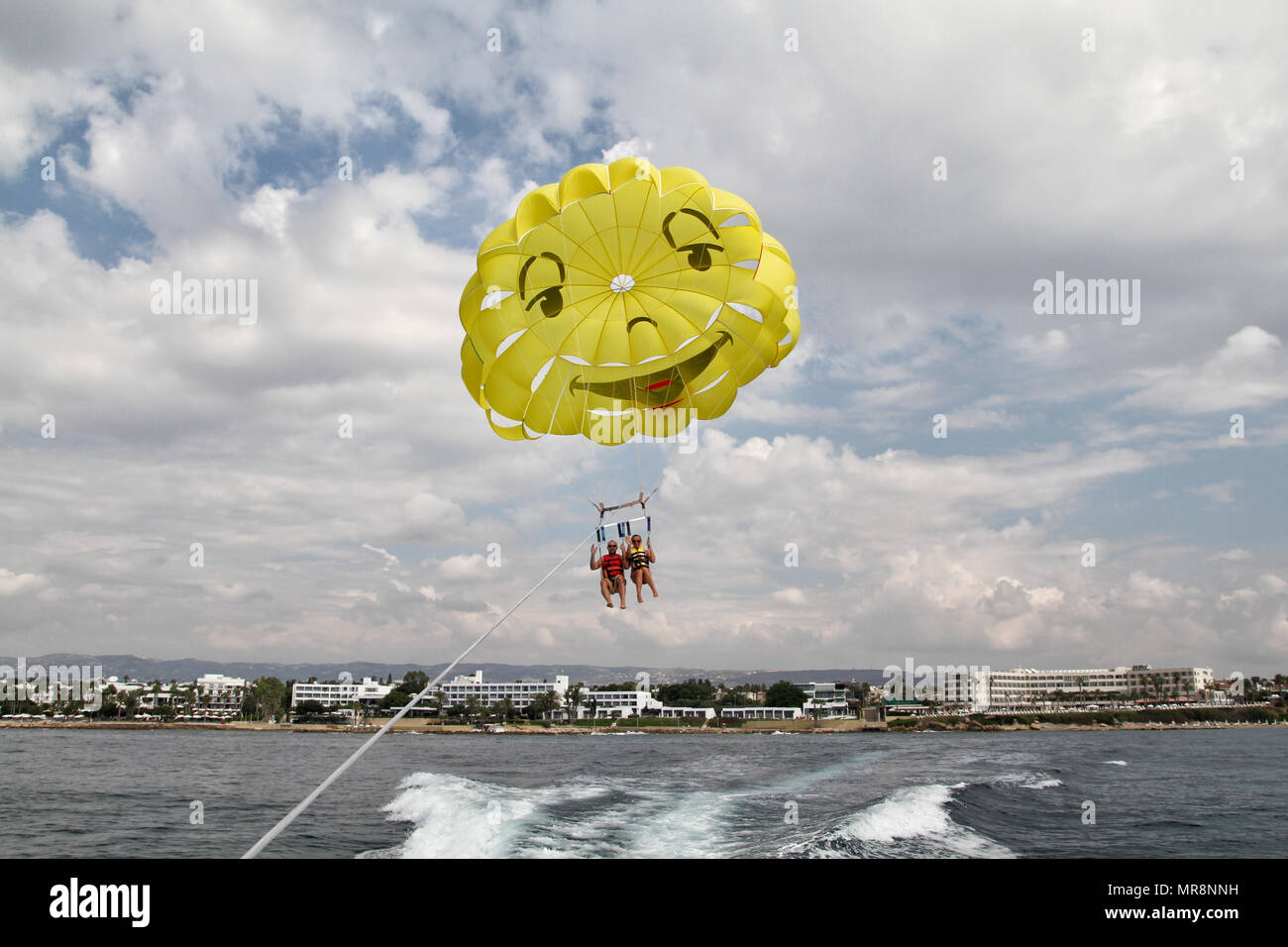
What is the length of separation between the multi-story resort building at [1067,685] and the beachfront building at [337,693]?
8440 centimetres

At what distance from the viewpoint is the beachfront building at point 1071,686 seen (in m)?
122

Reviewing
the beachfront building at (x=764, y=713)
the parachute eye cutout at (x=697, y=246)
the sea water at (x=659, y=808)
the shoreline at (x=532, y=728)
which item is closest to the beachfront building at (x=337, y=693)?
the shoreline at (x=532, y=728)

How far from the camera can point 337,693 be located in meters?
114

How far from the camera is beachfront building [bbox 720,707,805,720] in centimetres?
10044

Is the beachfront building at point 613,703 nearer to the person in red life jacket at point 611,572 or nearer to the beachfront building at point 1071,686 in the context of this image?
the beachfront building at point 1071,686

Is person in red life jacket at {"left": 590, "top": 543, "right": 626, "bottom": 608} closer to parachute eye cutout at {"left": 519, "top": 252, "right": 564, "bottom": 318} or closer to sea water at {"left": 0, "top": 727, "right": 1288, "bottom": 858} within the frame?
parachute eye cutout at {"left": 519, "top": 252, "right": 564, "bottom": 318}

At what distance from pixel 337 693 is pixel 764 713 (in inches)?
2413

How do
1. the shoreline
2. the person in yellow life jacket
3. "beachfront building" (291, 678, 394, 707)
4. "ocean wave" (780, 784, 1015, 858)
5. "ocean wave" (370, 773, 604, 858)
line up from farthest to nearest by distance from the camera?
1. "beachfront building" (291, 678, 394, 707)
2. the shoreline
3. "ocean wave" (370, 773, 604, 858)
4. "ocean wave" (780, 784, 1015, 858)
5. the person in yellow life jacket

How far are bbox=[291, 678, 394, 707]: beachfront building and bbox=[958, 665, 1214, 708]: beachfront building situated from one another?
8533cm

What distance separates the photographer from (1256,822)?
23312mm

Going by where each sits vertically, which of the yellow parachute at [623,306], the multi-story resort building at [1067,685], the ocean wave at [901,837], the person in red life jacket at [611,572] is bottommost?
the multi-story resort building at [1067,685]

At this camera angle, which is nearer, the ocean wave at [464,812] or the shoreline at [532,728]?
the ocean wave at [464,812]

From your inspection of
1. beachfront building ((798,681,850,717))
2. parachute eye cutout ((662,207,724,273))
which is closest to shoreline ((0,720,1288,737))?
beachfront building ((798,681,850,717))
